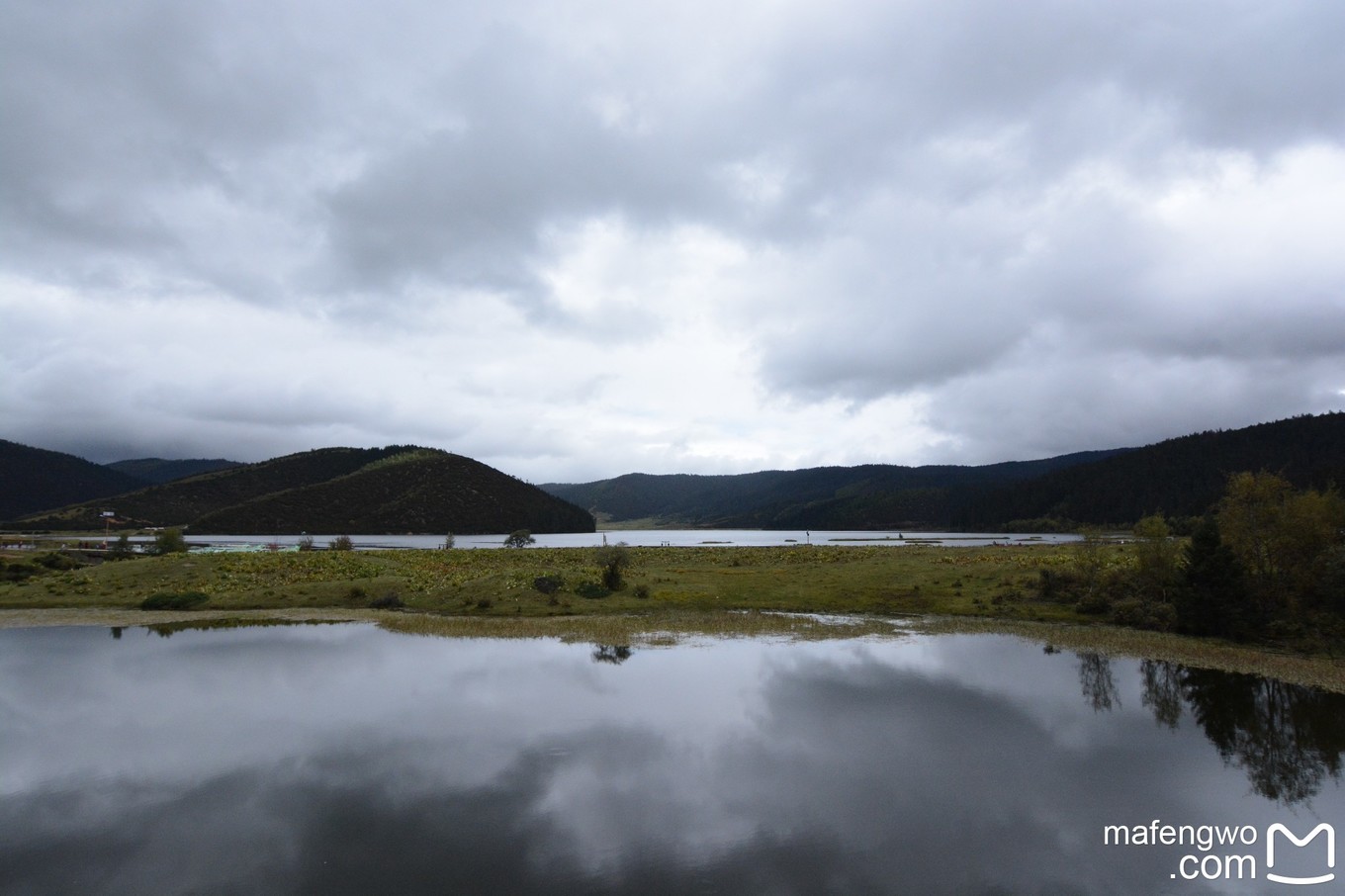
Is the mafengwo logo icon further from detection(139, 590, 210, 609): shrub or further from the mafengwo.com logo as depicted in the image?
detection(139, 590, 210, 609): shrub

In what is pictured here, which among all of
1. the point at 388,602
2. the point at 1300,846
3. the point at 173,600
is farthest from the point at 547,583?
the point at 1300,846

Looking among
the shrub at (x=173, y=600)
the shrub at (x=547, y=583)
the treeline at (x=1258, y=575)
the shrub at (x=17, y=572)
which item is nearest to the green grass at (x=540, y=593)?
the shrub at (x=547, y=583)

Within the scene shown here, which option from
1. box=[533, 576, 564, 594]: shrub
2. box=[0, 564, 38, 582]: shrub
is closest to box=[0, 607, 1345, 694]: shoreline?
box=[533, 576, 564, 594]: shrub

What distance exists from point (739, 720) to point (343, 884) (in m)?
12.3

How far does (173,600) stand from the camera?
46.9 metres

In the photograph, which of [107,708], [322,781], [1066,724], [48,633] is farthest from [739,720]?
[48,633]

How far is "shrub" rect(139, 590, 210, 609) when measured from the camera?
1832 inches

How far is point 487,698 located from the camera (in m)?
24.2

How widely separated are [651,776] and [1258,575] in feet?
127

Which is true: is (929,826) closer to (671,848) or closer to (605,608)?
(671,848)

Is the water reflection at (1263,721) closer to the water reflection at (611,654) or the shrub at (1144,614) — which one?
the shrub at (1144,614)

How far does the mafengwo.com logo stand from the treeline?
2610 centimetres

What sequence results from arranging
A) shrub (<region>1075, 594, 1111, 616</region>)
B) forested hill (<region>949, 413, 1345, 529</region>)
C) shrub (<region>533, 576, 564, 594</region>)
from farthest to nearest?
1. forested hill (<region>949, 413, 1345, 529</region>)
2. shrub (<region>533, 576, 564, 594</region>)
3. shrub (<region>1075, 594, 1111, 616</region>)

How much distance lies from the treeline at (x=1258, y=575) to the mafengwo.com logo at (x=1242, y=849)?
85.6 ft
